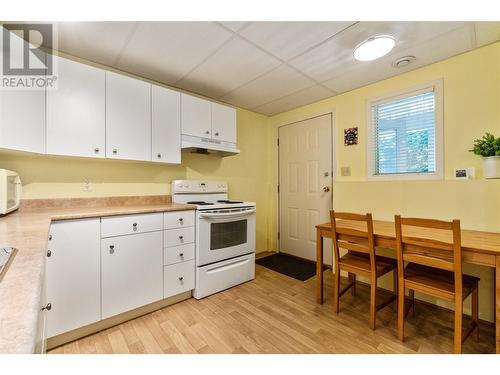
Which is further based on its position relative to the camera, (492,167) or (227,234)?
(227,234)

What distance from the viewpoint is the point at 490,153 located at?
70.0 inches

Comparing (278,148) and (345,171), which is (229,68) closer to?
(278,148)

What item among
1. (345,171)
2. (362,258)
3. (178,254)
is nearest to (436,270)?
(362,258)

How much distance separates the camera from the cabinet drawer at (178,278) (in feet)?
6.73

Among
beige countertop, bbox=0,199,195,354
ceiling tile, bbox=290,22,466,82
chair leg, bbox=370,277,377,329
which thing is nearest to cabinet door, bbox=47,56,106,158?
beige countertop, bbox=0,199,195,354

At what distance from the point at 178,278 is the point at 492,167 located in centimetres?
279

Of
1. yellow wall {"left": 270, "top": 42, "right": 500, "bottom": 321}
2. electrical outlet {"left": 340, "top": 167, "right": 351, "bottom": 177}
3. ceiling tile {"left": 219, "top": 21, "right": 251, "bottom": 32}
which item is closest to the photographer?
ceiling tile {"left": 219, "top": 21, "right": 251, "bottom": 32}

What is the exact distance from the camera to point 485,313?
6.08 ft

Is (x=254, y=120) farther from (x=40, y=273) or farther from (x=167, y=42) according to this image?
(x=40, y=273)

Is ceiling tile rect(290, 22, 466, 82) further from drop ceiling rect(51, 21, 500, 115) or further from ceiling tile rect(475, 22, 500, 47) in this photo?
ceiling tile rect(475, 22, 500, 47)

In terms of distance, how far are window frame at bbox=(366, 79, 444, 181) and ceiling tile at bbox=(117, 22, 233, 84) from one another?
1.83 metres

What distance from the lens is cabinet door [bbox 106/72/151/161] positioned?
1989 millimetres
